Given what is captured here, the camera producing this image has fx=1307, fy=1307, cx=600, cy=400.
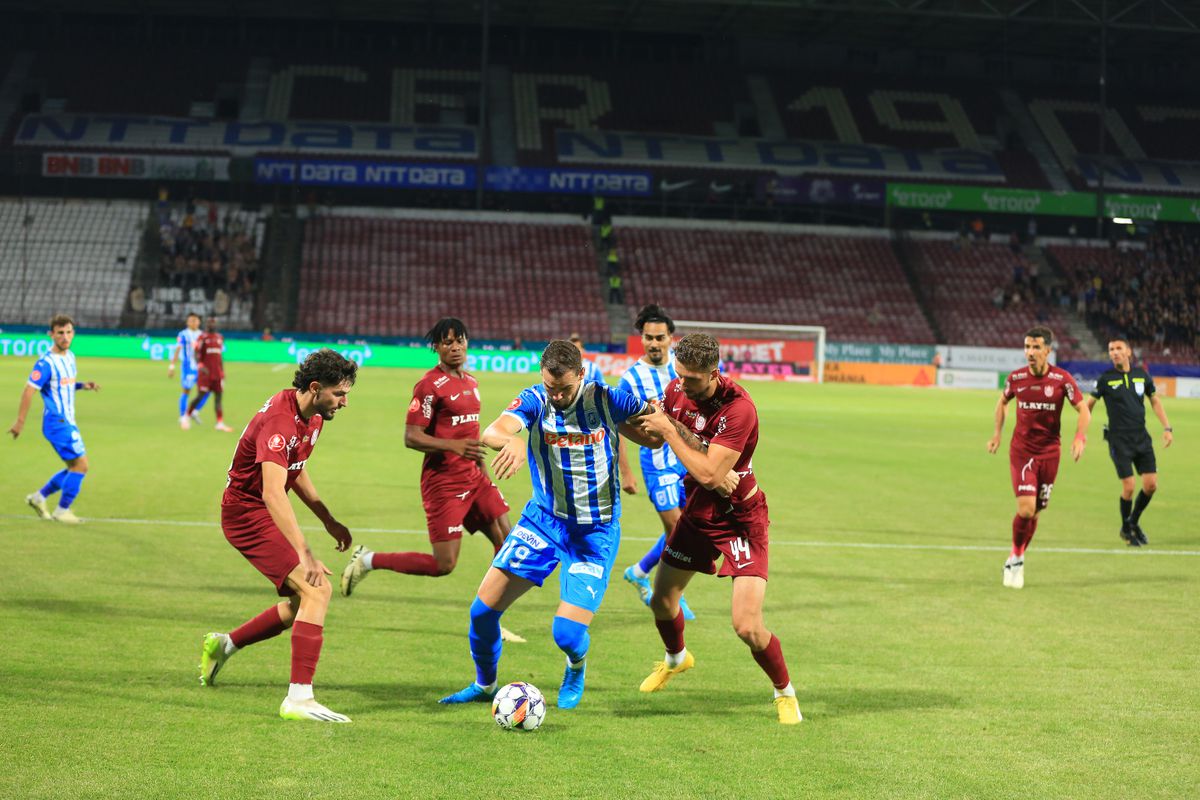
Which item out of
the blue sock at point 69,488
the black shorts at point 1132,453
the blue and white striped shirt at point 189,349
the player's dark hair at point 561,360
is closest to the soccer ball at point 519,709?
the player's dark hair at point 561,360

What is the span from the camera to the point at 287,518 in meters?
6.79

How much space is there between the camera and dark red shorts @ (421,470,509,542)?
31.2 ft

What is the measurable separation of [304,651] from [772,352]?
4577 centimetres

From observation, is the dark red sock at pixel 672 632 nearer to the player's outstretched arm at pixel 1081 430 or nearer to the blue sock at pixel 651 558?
the blue sock at pixel 651 558

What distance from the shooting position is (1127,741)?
6.91 meters

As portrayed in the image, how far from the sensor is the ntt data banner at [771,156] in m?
63.3

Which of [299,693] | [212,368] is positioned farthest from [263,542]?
[212,368]

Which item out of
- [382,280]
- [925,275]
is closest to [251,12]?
[382,280]

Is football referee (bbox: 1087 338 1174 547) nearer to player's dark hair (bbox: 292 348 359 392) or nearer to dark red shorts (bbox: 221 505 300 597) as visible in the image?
player's dark hair (bbox: 292 348 359 392)

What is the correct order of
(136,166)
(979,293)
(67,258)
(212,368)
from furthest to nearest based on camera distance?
(979,293), (136,166), (67,258), (212,368)

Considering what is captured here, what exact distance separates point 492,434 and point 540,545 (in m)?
0.88

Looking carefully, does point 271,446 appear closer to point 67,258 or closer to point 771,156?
point 67,258

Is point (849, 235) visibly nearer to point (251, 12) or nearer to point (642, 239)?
point (642, 239)

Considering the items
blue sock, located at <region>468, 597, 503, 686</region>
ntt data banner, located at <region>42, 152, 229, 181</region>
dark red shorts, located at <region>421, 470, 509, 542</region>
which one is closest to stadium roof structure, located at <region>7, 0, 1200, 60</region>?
ntt data banner, located at <region>42, 152, 229, 181</region>
